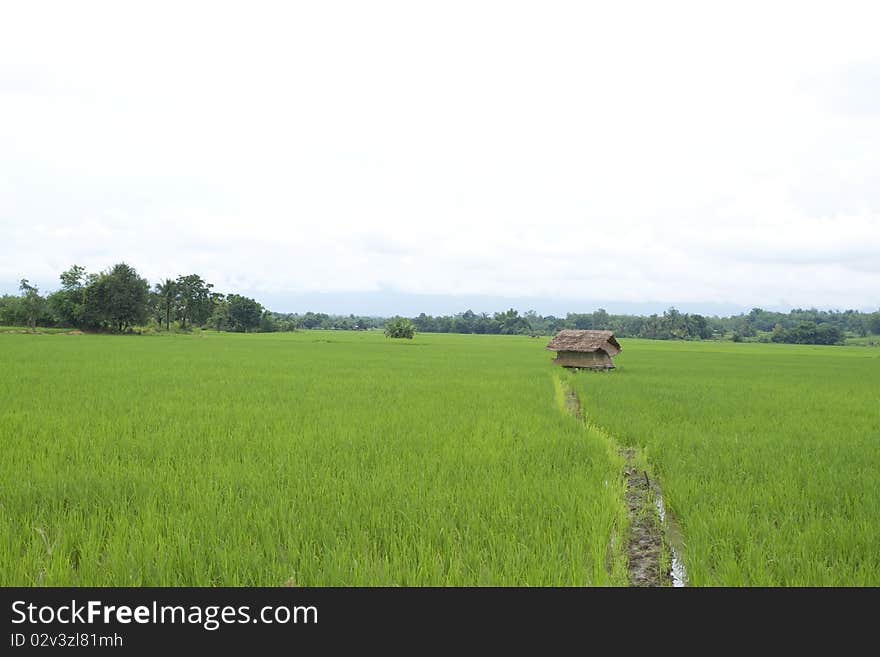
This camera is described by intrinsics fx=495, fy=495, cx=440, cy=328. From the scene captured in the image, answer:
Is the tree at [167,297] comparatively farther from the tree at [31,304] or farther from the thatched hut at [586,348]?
the thatched hut at [586,348]

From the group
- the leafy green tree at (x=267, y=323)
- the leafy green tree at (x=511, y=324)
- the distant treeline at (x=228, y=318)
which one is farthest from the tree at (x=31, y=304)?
the leafy green tree at (x=511, y=324)

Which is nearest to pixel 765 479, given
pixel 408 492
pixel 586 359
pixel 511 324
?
pixel 408 492

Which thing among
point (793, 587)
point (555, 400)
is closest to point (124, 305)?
point (555, 400)

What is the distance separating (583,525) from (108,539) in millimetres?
3059

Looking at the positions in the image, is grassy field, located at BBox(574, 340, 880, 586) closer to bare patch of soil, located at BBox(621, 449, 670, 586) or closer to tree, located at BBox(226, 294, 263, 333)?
bare patch of soil, located at BBox(621, 449, 670, 586)

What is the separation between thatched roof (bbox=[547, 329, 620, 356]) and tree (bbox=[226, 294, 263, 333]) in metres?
58.2

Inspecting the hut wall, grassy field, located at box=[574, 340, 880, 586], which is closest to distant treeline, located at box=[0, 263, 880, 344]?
the hut wall

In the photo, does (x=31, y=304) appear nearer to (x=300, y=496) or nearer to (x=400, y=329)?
(x=400, y=329)

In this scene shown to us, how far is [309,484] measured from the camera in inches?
163

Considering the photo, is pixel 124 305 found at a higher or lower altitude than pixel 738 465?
higher

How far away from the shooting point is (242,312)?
66688mm
